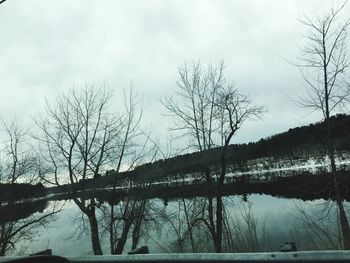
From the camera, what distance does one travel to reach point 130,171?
24594mm

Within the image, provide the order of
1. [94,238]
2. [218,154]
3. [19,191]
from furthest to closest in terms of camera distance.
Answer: [19,191]
[94,238]
[218,154]

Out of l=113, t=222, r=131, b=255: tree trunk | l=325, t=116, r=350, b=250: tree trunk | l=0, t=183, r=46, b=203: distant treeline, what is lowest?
l=113, t=222, r=131, b=255: tree trunk

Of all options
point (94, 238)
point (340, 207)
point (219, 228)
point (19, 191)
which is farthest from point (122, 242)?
point (340, 207)

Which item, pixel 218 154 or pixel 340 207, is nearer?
pixel 340 207

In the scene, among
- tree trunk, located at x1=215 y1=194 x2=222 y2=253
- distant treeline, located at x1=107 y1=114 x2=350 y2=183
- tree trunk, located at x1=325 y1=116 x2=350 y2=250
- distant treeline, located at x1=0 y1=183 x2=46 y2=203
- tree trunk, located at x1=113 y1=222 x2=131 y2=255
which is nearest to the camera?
tree trunk, located at x1=325 y1=116 x2=350 y2=250

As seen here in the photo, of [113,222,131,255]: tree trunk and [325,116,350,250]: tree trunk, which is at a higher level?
[325,116,350,250]: tree trunk

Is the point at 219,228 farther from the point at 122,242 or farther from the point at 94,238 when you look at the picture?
the point at 94,238

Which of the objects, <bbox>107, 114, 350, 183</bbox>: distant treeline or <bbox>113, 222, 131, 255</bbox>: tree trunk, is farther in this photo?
<bbox>113, 222, 131, 255</bbox>: tree trunk

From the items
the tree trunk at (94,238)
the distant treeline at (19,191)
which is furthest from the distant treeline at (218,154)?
the distant treeline at (19,191)

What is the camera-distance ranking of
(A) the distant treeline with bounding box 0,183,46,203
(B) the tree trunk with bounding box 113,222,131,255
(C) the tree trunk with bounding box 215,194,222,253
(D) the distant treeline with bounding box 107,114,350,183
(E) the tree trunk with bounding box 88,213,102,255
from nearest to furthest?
(D) the distant treeline with bounding box 107,114,350,183 < (C) the tree trunk with bounding box 215,194,222,253 < (B) the tree trunk with bounding box 113,222,131,255 < (E) the tree trunk with bounding box 88,213,102,255 < (A) the distant treeline with bounding box 0,183,46,203

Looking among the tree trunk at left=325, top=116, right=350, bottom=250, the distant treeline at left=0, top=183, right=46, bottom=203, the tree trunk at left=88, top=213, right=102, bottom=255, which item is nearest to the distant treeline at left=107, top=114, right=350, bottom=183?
the tree trunk at left=325, top=116, right=350, bottom=250

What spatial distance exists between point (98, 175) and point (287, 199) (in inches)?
828

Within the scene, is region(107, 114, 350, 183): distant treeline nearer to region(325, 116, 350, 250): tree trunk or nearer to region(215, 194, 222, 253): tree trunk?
region(325, 116, 350, 250): tree trunk

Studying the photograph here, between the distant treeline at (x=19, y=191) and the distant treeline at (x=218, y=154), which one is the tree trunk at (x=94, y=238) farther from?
the distant treeline at (x=19, y=191)
